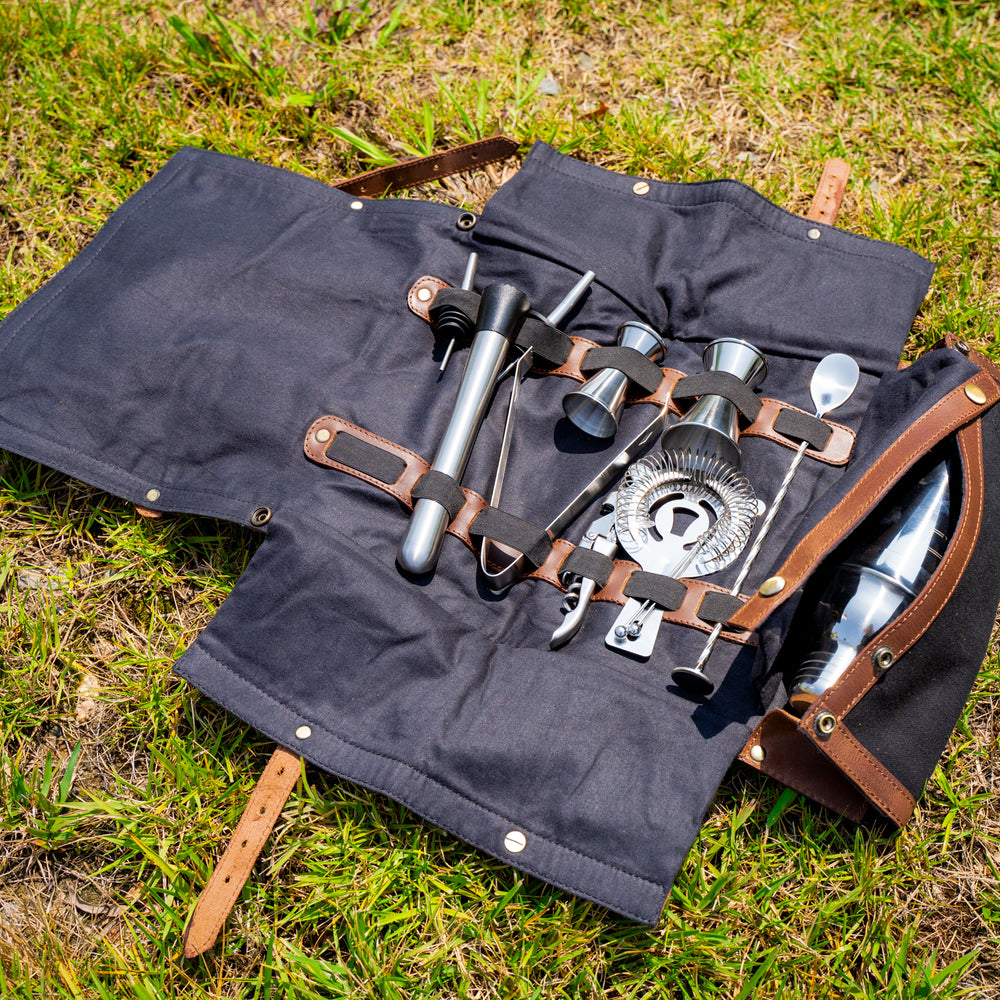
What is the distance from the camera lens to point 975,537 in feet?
7.39

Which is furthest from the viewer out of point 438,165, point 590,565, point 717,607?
point 438,165

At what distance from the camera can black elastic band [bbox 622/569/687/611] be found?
2.41 meters

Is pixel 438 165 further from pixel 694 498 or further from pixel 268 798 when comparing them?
pixel 268 798

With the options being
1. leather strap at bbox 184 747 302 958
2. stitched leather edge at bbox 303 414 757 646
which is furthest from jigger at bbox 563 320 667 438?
leather strap at bbox 184 747 302 958

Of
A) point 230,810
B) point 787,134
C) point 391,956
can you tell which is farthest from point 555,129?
point 391,956

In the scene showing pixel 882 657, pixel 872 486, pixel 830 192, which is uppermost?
pixel 830 192

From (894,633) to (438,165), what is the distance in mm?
2590

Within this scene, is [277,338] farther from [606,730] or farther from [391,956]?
[391,956]

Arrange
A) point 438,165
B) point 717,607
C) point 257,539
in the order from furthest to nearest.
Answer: point 438,165, point 257,539, point 717,607

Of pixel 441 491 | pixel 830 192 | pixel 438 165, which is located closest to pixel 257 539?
pixel 441 491

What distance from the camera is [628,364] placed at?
271 centimetres

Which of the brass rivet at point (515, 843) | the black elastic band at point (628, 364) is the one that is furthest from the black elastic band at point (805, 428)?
the brass rivet at point (515, 843)

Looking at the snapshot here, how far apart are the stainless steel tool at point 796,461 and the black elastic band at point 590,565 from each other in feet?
1.13

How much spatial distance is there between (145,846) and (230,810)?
0.87ft
